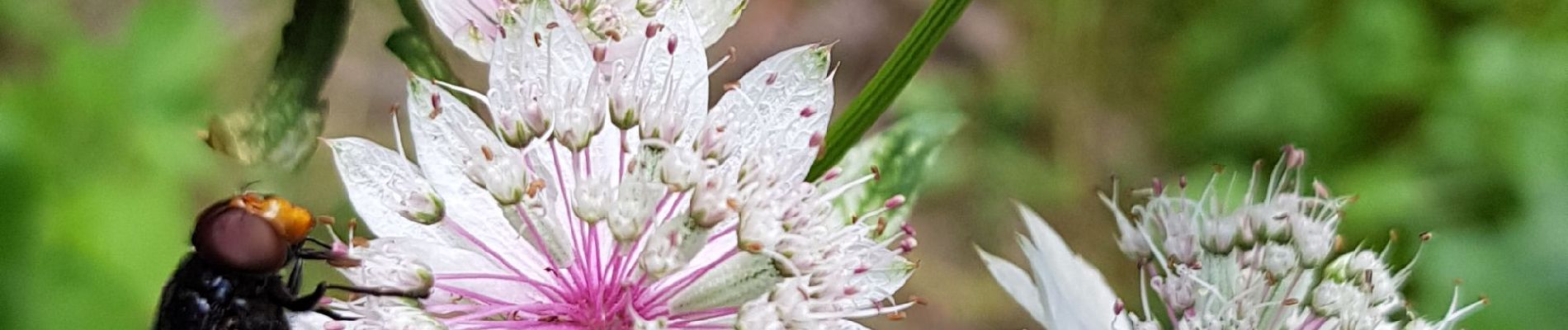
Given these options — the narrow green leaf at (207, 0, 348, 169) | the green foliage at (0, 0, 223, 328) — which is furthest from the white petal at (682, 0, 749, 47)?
the green foliage at (0, 0, 223, 328)

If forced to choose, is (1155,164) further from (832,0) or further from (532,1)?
(532,1)

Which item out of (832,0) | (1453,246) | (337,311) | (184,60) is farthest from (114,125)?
(1453,246)

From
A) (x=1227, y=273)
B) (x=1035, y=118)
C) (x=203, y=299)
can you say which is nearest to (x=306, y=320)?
(x=203, y=299)

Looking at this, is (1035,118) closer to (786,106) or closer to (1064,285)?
(1064,285)

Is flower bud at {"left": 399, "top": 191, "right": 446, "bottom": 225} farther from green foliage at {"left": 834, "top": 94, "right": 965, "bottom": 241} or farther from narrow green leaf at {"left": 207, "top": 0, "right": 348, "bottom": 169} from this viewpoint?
green foliage at {"left": 834, "top": 94, "right": 965, "bottom": 241}

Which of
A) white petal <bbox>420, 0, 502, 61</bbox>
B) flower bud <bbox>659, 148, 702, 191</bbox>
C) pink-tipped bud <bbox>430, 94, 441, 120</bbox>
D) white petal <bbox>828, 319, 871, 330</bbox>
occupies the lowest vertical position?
white petal <bbox>828, 319, 871, 330</bbox>

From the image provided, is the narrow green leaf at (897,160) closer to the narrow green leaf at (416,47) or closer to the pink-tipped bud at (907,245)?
the pink-tipped bud at (907,245)
